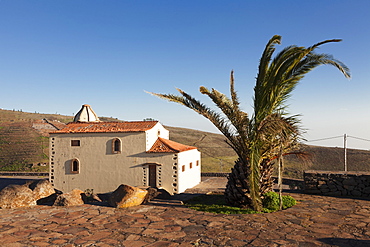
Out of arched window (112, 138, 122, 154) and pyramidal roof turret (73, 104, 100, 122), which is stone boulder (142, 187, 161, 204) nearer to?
arched window (112, 138, 122, 154)

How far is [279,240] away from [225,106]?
529 centimetres

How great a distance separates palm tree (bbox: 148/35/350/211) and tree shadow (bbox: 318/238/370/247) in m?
2.88

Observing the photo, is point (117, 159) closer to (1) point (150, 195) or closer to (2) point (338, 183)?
(1) point (150, 195)

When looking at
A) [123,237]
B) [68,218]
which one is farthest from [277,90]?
[68,218]

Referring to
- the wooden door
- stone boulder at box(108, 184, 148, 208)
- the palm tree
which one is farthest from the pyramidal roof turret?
the palm tree

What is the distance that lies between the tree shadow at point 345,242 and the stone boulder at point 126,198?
7277 mm

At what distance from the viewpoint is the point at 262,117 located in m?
9.83

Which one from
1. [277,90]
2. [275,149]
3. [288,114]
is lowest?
[275,149]

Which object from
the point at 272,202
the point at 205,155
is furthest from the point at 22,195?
the point at 205,155

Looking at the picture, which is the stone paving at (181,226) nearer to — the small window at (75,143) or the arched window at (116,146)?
the arched window at (116,146)

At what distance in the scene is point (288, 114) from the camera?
10203mm

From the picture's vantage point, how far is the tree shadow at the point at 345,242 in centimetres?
688

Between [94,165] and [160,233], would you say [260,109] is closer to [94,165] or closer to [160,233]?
[160,233]

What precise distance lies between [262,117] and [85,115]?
56.9ft
